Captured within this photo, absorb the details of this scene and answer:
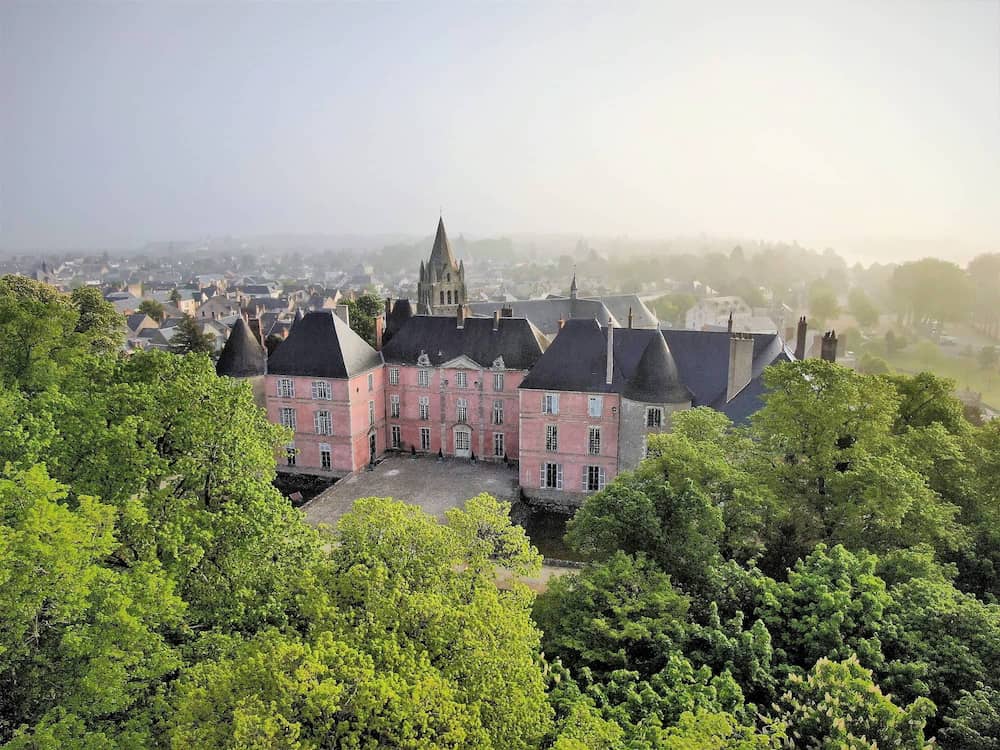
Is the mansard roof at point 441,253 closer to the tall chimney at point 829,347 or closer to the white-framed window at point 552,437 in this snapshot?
the white-framed window at point 552,437

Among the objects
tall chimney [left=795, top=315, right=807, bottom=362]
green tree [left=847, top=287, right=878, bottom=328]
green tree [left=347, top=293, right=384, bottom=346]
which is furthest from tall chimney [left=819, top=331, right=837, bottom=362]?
green tree [left=847, top=287, right=878, bottom=328]

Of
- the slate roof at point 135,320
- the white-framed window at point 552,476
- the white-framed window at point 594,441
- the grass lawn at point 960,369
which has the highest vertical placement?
the slate roof at point 135,320

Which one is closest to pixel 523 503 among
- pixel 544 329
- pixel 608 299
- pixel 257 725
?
pixel 257 725

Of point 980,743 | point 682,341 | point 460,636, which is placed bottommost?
point 980,743

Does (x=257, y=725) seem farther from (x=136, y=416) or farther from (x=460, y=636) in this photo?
(x=136, y=416)

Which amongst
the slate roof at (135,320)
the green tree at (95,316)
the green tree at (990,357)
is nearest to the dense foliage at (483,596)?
the green tree at (95,316)
